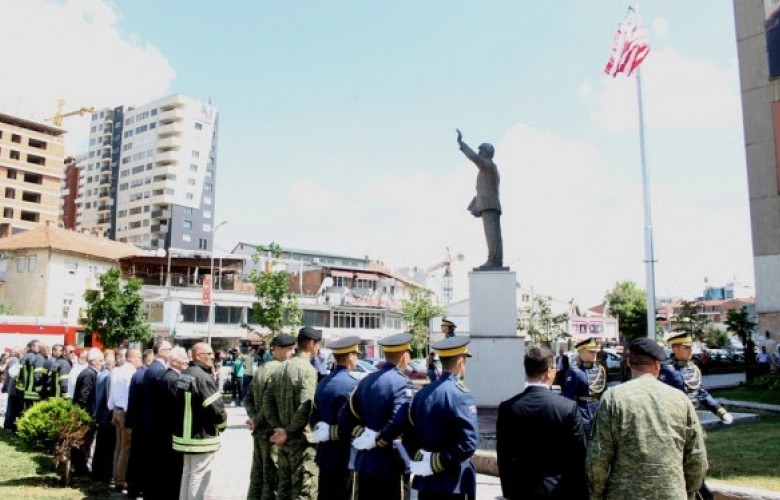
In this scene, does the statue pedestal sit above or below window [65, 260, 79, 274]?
below

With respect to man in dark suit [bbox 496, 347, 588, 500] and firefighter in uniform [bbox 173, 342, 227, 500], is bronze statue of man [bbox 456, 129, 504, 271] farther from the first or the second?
man in dark suit [bbox 496, 347, 588, 500]

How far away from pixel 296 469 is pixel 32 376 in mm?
9529

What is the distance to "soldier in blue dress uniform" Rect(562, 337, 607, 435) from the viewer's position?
8.84m

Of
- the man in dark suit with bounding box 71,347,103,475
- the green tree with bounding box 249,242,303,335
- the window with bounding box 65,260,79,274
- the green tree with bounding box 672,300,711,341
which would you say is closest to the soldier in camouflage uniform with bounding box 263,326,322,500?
the man in dark suit with bounding box 71,347,103,475

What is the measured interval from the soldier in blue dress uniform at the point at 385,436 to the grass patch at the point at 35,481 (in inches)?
200

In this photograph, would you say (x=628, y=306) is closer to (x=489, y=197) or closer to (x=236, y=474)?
(x=489, y=197)

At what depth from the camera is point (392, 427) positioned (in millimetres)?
5199

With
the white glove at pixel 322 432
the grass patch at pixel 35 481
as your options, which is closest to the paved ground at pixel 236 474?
the grass patch at pixel 35 481

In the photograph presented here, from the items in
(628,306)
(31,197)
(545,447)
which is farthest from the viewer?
(628,306)

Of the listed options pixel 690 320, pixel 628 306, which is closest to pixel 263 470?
pixel 690 320

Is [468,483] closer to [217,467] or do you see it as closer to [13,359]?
[217,467]

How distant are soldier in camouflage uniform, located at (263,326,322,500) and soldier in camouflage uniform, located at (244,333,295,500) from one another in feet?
0.60

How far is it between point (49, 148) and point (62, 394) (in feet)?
250

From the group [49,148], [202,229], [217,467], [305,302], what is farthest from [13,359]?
[202,229]
